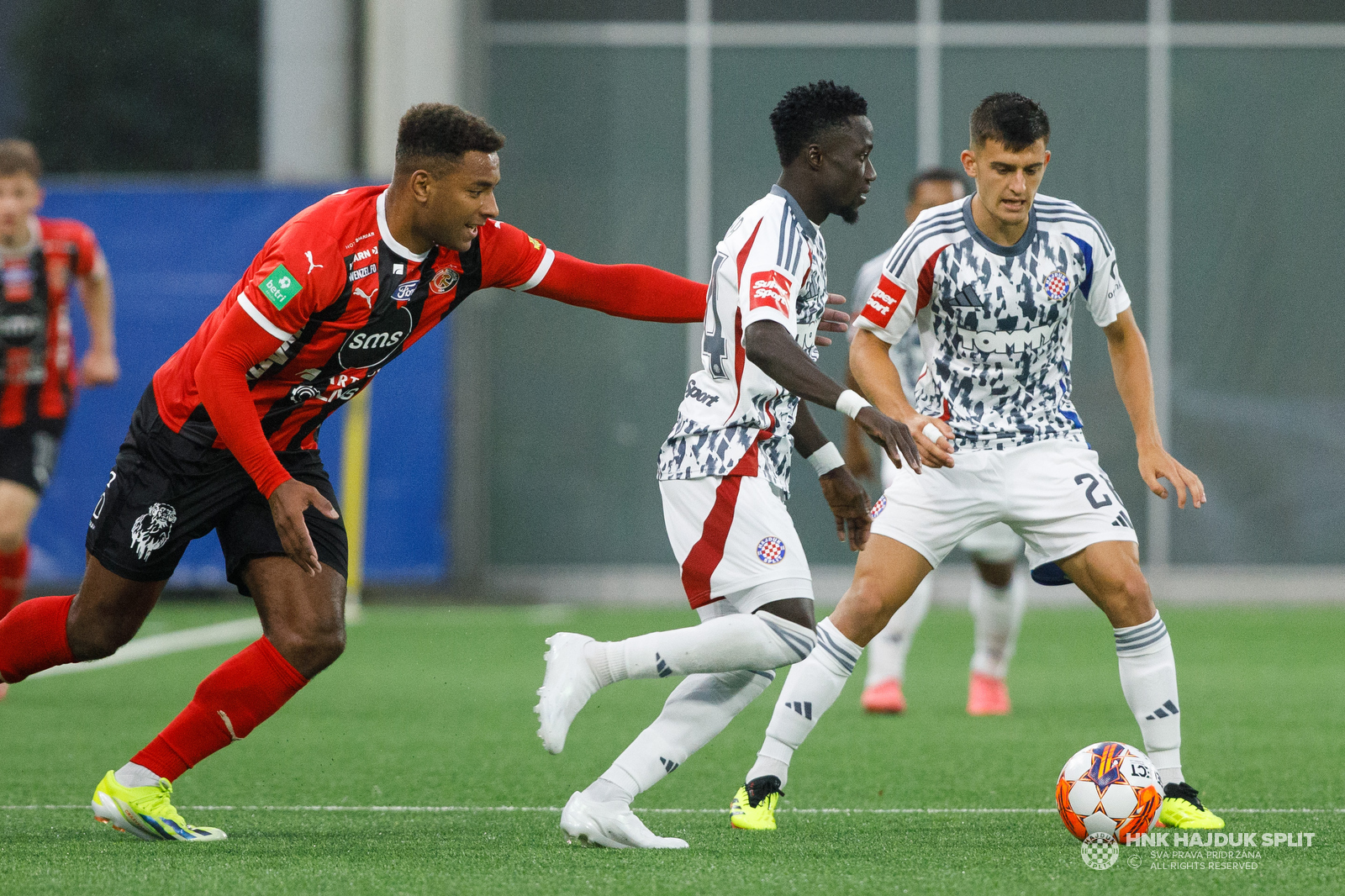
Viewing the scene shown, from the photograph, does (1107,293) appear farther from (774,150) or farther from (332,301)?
(774,150)

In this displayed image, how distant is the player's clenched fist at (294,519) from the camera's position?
4289mm

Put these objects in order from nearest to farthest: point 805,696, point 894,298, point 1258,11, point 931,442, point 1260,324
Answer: point 931,442
point 805,696
point 894,298
point 1258,11
point 1260,324

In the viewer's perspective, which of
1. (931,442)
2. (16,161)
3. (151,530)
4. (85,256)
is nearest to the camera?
(151,530)

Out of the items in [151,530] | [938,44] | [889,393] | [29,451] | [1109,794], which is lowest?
[1109,794]

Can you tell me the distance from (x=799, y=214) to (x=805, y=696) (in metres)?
1.43

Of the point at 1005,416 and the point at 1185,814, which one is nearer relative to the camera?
the point at 1185,814

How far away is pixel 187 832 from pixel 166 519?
33.3 inches

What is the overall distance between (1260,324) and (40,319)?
411 inches

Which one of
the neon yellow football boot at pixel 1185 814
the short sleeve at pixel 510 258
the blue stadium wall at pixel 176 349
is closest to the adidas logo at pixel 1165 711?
the neon yellow football boot at pixel 1185 814

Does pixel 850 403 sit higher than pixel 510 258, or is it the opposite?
pixel 510 258

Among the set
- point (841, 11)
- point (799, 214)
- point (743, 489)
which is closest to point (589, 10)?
point (841, 11)

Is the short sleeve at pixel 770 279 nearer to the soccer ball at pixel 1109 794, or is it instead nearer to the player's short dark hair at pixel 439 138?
the player's short dark hair at pixel 439 138

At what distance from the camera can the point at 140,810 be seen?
453 cm

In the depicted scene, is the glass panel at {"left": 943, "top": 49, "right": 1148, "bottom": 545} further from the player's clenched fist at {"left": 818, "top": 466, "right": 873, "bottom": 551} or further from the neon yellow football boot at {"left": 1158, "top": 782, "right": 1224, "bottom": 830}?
the player's clenched fist at {"left": 818, "top": 466, "right": 873, "bottom": 551}
